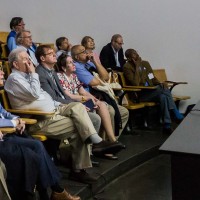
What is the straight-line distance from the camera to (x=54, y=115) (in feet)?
9.05

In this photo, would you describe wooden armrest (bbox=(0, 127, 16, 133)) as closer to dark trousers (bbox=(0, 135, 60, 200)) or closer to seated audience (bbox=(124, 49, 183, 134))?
dark trousers (bbox=(0, 135, 60, 200))

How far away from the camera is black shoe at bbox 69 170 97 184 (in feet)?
9.04

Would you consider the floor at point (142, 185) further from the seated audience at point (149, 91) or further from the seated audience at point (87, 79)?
the seated audience at point (149, 91)

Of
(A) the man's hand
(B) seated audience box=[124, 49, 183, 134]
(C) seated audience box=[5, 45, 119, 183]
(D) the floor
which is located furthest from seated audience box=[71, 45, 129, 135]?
(A) the man's hand

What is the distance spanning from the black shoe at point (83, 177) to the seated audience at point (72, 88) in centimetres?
63

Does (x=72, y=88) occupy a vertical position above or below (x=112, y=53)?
below

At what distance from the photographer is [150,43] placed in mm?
5781

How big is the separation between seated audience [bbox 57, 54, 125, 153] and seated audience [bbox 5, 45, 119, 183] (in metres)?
0.47

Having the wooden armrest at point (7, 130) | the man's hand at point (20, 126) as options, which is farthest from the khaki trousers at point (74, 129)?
the wooden armrest at point (7, 130)

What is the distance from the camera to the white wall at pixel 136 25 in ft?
18.3

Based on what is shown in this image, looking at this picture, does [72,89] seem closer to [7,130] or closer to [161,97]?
[7,130]

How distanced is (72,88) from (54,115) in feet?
2.21

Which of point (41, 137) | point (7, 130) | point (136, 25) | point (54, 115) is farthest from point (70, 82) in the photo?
point (136, 25)

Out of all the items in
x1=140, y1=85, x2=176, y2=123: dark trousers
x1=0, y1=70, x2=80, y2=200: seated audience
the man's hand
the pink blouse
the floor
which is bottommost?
the floor
